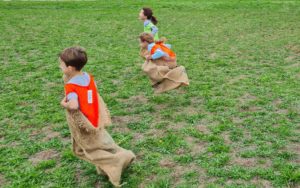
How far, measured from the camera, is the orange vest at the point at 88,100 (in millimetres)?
4469

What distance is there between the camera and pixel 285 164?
17.0ft

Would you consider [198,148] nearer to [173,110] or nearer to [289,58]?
[173,110]

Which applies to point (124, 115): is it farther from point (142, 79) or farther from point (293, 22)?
point (293, 22)

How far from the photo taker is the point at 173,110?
7371mm

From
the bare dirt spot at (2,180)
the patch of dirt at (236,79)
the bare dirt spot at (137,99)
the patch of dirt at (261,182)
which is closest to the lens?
the patch of dirt at (261,182)

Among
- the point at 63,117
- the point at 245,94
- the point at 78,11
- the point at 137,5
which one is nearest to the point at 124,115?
the point at 63,117

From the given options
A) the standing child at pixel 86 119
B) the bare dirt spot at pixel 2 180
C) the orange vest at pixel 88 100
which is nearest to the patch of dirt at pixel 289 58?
the standing child at pixel 86 119

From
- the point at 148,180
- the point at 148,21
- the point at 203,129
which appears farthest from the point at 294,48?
the point at 148,180

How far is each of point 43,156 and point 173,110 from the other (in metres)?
2.52

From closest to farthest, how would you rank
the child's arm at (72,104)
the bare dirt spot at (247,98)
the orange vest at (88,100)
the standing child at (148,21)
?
the child's arm at (72,104) < the orange vest at (88,100) < the bare dirt spot at (247,98) < the standing child at (148,21)

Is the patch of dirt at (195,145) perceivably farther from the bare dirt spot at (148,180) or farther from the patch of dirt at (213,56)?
the patch of dirt at (213,56)

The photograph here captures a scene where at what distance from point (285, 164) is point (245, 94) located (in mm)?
3083

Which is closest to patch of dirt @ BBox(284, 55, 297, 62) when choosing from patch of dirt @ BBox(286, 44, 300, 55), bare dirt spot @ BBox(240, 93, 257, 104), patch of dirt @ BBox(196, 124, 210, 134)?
patch of dirt @ BBox(286, 44, 300, 55)

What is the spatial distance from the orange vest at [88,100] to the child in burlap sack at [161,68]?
9.23 feet
